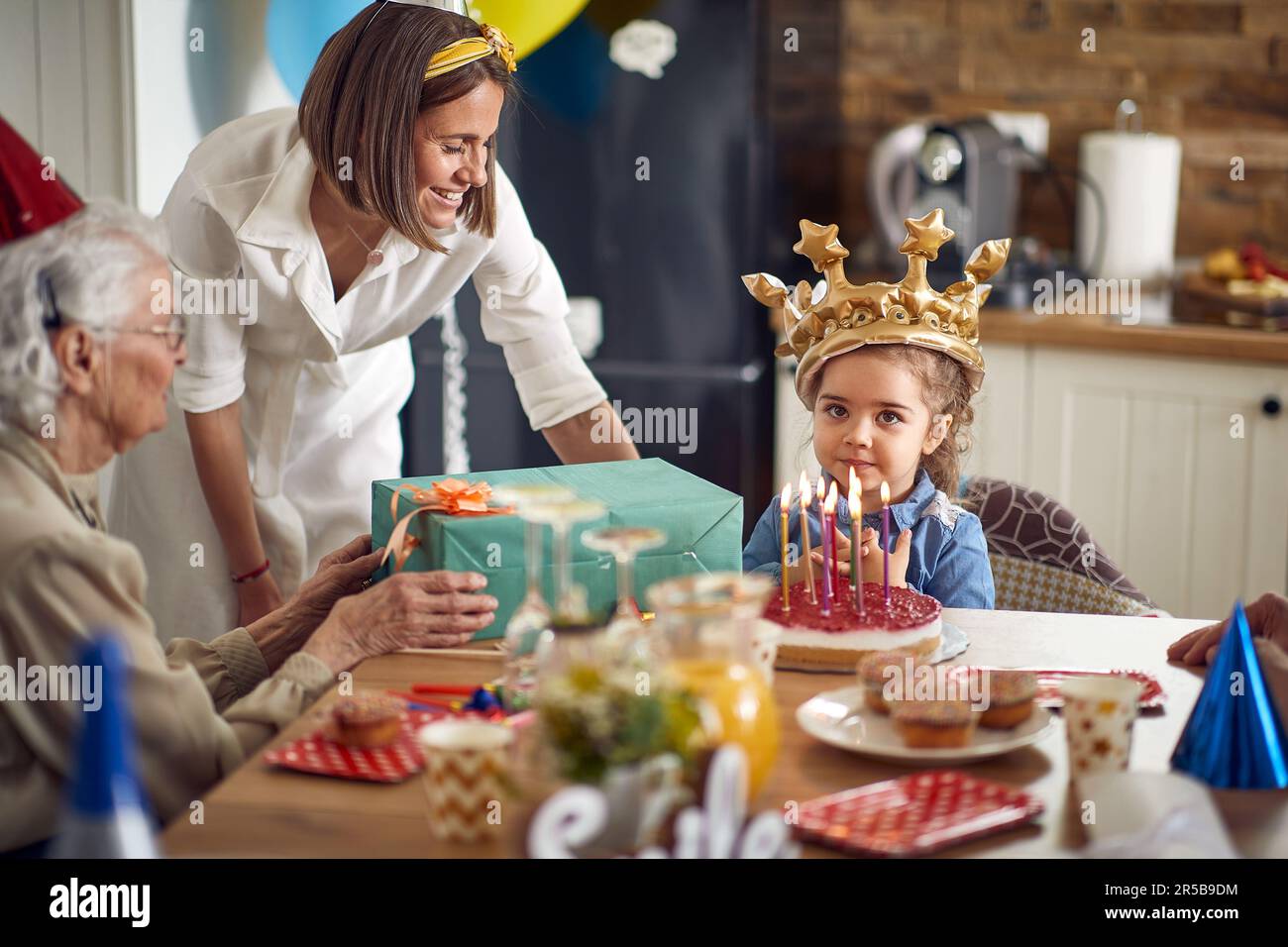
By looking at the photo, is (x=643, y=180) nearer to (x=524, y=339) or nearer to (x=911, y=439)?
(x=524, y=339)

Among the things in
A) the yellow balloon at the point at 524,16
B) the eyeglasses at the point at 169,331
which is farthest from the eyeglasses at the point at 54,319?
the yellow balloon at the point at 524,16

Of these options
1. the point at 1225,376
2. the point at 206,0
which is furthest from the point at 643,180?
the point at 1225,376

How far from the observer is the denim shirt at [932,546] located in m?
2.04

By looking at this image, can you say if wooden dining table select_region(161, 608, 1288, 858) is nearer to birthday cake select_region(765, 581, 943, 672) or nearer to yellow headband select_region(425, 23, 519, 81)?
birthday cake select_region(765, 581, 943, 672)

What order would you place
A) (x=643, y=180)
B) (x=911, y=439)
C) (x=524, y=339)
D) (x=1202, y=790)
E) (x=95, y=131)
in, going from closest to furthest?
(x=1202, y=790) < (x=911, y=439) < (x=524, y=339) < (x=95, y=131) < (x=643, y=180)

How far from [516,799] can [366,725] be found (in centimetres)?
27

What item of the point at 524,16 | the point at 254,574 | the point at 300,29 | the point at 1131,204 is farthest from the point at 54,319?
the point at 1131,204

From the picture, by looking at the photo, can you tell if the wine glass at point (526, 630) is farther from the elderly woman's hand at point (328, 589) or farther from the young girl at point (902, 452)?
the young girl at point (902, 452)

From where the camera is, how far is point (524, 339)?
2.51 meters

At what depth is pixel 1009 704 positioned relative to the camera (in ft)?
4.80

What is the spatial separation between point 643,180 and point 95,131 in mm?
1234

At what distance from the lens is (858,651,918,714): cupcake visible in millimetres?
1516

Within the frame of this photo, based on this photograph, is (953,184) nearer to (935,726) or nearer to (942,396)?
(942,396)
